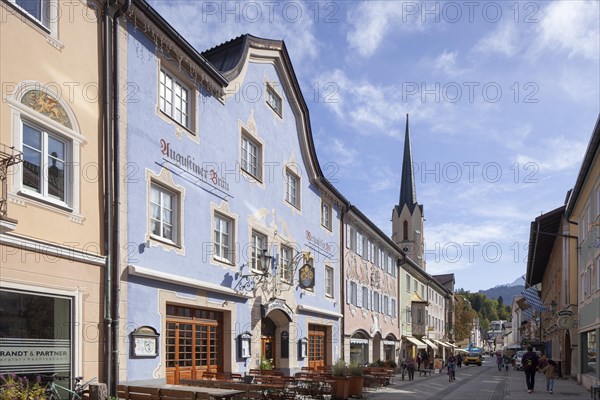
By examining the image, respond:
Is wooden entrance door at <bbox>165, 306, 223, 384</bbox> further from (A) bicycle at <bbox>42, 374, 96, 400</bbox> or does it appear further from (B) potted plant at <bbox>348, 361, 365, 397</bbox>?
(B) potted plant at <bbox>348, 361, 365, 397</bbox>

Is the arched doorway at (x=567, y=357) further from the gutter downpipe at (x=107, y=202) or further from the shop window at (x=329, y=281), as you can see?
the gutter downpipe at (x=107, y=202)

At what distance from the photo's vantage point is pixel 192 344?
1661 centimetres

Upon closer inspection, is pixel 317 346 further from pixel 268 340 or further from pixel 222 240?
pixel 222 240

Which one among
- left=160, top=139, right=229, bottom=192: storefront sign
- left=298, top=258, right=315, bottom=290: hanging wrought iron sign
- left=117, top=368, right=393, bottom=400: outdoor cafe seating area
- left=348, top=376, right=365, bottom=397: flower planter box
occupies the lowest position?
left=348, top=376, right=365, bottom=397: flower planter box

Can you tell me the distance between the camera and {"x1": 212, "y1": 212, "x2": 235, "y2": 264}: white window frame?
58.6 ft

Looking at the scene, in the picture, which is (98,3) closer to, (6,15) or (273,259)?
(6,15)

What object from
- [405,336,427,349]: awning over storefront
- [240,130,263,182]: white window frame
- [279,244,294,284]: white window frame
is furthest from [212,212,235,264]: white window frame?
[405,336,427,349]: awning over storefront

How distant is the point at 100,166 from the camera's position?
12.8 meters

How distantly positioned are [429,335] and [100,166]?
45222mm

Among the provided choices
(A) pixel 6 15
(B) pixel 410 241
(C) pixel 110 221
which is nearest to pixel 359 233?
(C) pixel 110 221

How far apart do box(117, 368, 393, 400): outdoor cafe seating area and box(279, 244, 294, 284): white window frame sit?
10.8 ft


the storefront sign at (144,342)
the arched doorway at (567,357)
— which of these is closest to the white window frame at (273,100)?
the storefront sign at (144,342)

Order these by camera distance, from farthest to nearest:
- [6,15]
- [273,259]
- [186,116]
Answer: [273,259] → [186,116] → [6,15]

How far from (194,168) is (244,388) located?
565 cm
